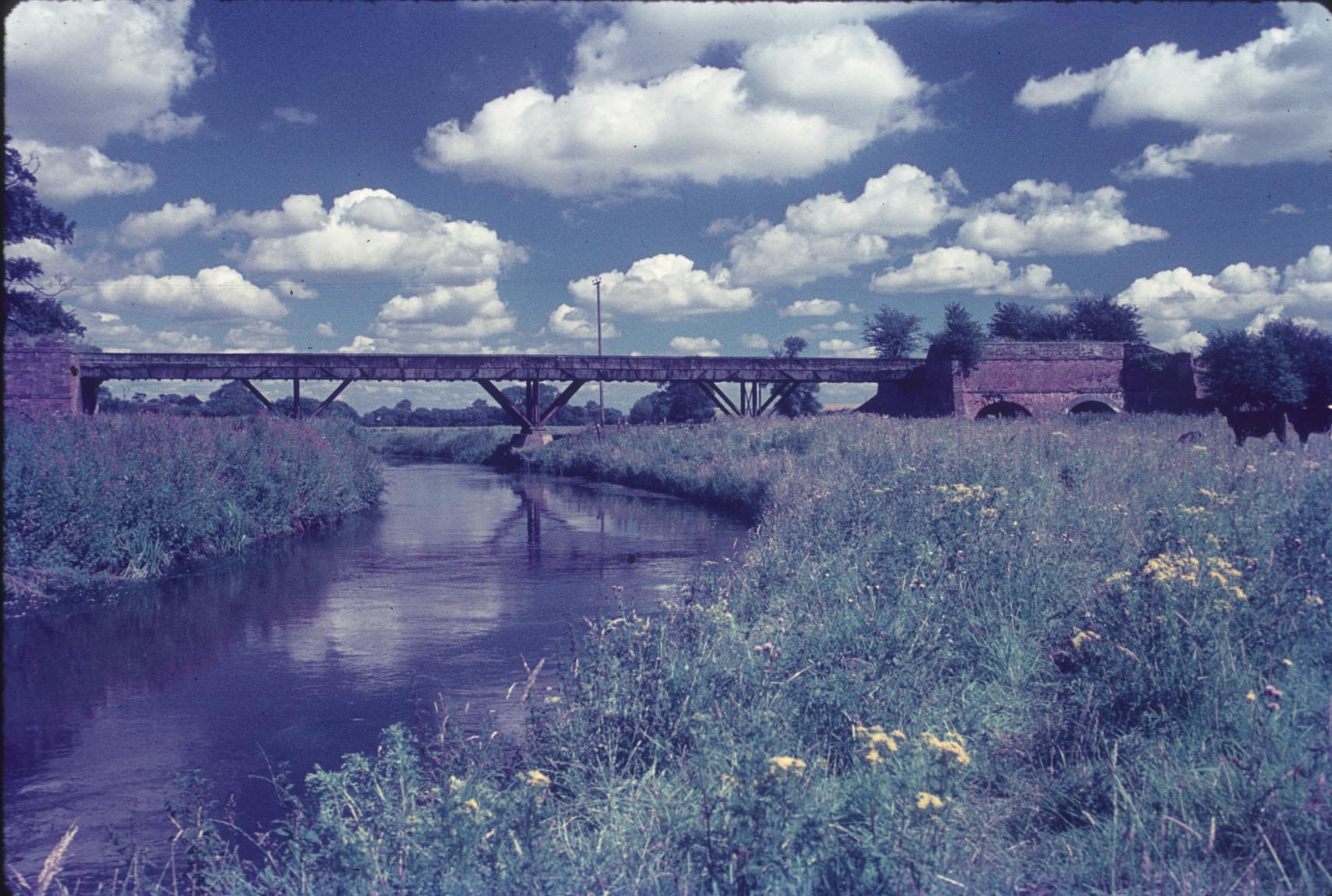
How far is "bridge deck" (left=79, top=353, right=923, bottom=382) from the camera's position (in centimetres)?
2980

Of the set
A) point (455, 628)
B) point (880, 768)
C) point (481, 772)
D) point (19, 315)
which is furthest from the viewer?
point (19, 315)

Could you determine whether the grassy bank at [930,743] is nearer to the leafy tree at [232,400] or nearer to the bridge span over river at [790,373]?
the bridge span over river at [790,373]

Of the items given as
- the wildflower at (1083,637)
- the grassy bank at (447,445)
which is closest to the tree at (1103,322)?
the grassy bank at (447,445)

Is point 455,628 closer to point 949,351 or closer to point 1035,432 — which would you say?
point 1035,432

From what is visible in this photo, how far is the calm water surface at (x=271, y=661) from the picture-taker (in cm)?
485

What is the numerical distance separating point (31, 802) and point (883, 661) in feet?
14.9

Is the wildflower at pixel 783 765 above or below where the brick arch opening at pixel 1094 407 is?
below

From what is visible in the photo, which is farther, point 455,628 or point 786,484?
point 786,484

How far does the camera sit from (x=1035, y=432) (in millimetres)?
16031

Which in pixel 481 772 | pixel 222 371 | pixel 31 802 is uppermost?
pixel 222 371

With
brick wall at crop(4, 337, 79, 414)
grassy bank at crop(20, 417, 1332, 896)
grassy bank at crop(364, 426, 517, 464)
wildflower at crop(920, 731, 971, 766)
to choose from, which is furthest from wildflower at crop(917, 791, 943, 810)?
grassy bank at crop(364, 426, 517, 464)

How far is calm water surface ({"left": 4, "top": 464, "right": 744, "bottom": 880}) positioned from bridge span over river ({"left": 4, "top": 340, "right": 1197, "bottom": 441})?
18.4 m

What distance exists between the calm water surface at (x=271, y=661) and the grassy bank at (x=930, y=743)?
2.32 feet

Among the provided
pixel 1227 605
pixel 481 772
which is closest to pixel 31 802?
pixel 481 772
